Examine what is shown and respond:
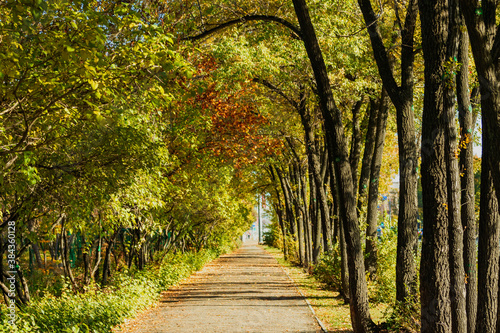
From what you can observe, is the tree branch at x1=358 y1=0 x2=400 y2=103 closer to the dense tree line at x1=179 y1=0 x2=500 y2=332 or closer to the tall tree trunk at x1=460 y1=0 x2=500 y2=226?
the dense tree line at x1=179 y1=0 x2=500 y2=332

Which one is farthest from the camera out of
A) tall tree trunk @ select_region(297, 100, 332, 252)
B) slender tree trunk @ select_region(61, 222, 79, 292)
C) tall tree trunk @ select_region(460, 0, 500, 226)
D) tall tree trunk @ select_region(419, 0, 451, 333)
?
tall tree trunk @ select_region(297, 100, 332, 252)

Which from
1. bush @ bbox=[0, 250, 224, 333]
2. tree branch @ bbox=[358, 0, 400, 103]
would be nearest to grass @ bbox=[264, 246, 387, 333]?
tree branch @ bbox=[358, 0, 400, 103]

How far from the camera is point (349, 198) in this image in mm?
10031

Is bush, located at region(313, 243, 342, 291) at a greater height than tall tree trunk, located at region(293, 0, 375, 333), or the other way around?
tall tree trunk, located at region(293, 0, 375, 333)

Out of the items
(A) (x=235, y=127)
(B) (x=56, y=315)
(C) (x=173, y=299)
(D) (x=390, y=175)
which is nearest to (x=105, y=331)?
(B) (x=56, y=315)

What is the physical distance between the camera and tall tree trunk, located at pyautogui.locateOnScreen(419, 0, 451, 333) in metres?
7.04

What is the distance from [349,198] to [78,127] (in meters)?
5.05

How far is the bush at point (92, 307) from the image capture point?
30.3ft

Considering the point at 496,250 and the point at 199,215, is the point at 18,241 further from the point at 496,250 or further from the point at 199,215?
the point at 199,215

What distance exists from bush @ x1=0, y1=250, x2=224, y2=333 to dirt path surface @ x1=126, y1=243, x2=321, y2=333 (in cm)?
47

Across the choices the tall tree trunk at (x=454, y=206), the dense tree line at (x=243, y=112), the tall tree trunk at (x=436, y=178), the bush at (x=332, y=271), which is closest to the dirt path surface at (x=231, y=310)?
the bush at (x=332, y=271)

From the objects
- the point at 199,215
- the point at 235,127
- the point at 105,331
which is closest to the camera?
the point at 105,331

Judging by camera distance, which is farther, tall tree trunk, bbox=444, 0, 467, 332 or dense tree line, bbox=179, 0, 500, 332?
tall tree trunk, bbox=444, 0, 467, 332

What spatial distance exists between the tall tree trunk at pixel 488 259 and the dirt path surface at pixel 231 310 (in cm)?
435
